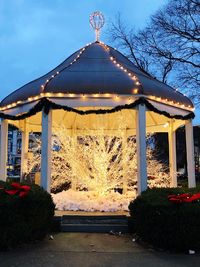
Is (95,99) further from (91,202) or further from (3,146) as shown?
(3,146)

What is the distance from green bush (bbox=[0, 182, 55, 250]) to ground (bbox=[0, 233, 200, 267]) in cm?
19

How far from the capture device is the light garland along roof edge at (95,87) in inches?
338

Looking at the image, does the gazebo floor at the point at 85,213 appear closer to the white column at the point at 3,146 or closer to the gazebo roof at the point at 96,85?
the white column at the point at 3,146

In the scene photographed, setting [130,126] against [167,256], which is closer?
[167,256]

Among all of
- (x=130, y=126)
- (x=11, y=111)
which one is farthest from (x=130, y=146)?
(x=11, y=111)

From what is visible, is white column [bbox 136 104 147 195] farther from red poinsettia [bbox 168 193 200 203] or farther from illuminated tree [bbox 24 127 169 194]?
illuminated tree [bbox 24 127 169 194]

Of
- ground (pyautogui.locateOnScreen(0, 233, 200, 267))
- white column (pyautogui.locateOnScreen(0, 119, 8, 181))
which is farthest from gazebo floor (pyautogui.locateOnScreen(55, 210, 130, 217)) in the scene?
white column (pyautogui.locateOnScreen(0, 119, 8, 181))

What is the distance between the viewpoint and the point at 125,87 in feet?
28.3

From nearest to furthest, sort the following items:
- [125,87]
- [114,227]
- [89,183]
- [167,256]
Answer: [167,256]
[114,227]
[125,87]
[89,183]

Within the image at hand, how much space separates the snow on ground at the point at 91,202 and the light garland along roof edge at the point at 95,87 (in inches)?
111

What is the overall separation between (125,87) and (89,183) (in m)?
3.39

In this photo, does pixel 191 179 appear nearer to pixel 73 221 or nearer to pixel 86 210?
pixel 86 210

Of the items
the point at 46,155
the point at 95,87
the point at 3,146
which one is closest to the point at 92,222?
the point at 46,155

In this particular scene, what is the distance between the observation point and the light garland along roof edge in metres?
8.59
